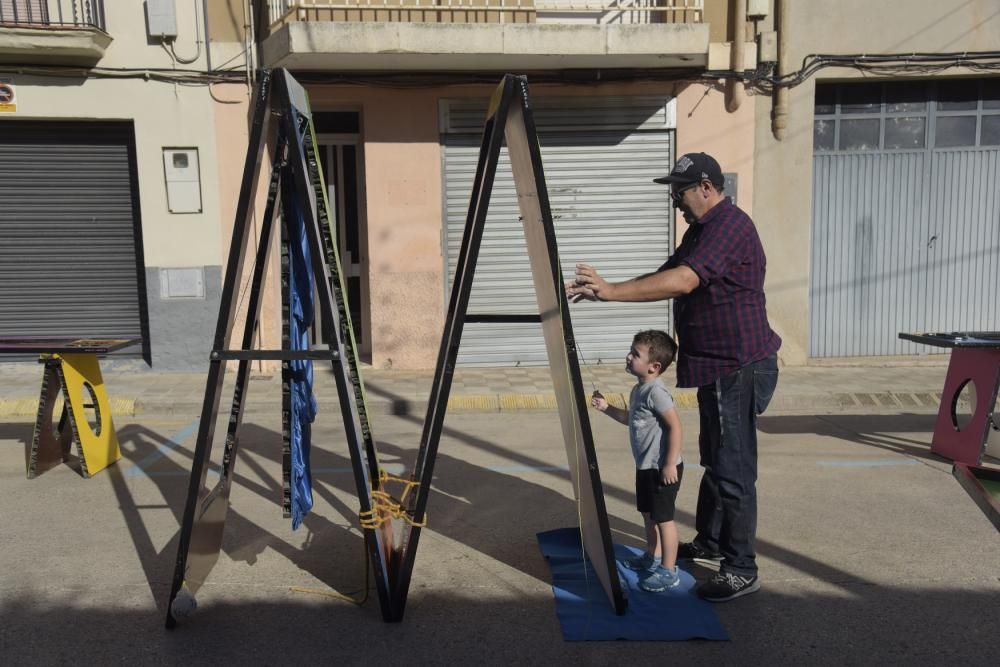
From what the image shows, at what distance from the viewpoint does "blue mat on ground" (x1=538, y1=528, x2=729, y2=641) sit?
3.46 meters

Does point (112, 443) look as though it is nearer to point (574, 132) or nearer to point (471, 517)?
point (471, 517)

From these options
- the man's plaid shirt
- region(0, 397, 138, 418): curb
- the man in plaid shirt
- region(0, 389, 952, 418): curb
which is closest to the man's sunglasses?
the man in plaid shirt

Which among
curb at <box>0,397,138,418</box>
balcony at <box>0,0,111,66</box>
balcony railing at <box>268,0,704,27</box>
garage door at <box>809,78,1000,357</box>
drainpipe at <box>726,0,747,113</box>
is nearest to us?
curb at <box>0,397,138,418</box>

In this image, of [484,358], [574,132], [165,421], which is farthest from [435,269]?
[165,421]

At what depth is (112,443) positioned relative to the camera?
6168mm

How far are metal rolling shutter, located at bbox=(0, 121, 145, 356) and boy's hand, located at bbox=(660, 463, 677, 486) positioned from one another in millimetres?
8171

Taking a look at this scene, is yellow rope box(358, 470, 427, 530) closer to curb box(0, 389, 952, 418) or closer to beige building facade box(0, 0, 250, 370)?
curb box(0, 389, 952, 418)

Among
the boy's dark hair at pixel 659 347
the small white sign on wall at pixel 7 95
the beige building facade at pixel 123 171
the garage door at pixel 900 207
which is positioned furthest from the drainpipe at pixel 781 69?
the small white sign on wall at pixel 7 95

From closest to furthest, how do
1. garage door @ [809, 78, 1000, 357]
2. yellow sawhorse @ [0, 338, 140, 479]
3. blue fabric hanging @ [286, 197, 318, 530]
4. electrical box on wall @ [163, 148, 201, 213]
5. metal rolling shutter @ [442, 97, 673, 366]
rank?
blue fabric hanging @ [286, 197, 318, 530] → yellow sawhorse @ [0, 338, 140, 479] → electrical box on wall @ [163, 148, 201, 213] → metal rolling shutter @ [442, 97, 673, 366] → garage door @ [809, 78, 1000, 357]

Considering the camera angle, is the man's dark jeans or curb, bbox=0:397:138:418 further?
curb, bbox=0:397:138:418

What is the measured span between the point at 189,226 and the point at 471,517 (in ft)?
20.5

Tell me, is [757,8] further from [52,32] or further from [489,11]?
[52,32]

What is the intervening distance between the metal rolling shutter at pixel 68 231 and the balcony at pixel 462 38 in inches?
96.1

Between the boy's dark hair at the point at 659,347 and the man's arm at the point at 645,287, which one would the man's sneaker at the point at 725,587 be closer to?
the boy's dark hair at the point at 659,347
